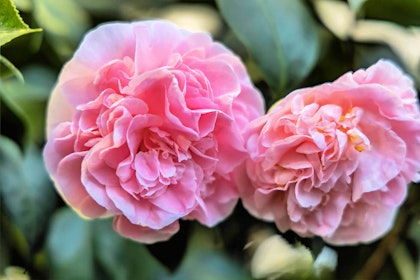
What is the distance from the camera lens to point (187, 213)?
1.15 feet

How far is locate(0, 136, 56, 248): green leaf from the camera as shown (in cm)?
48

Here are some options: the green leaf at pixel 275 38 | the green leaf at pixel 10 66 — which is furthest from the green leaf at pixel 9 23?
the green leaf at pixel 275 38

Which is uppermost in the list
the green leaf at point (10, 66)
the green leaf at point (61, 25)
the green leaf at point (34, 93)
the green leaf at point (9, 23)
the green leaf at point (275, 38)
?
the green leaf at point (9, 23)

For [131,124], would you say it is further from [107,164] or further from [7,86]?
[7,86]

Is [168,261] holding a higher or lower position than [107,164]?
lower

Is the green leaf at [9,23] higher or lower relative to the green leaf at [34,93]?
higher

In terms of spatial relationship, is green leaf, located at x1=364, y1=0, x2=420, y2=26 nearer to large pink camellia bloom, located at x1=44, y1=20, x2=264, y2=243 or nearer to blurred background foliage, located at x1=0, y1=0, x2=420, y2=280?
blurred background foliage, located at x1=0, y1=0, x2=420, y2=280

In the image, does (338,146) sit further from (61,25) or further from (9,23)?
(61,25)

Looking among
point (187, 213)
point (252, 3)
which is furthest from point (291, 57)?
point (187, 213)

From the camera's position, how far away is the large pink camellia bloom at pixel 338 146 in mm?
344

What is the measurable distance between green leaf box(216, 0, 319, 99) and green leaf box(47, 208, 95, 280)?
0.18 meters

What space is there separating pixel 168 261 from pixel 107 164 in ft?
0.41

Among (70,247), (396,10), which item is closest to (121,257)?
(70,247)

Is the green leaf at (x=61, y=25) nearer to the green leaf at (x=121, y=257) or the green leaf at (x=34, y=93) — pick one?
the green leaf at (x=34, y=93)
